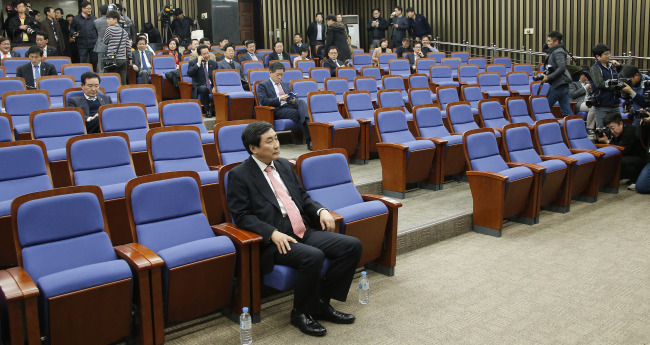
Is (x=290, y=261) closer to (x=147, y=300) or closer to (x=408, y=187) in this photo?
(x=147, y=300)

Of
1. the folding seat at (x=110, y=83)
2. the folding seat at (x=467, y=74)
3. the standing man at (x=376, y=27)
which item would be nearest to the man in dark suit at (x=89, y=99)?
the folding seat at (x=110, y=83)

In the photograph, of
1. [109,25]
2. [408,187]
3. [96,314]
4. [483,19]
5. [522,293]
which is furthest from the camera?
[483,19]

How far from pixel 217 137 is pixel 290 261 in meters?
1.48

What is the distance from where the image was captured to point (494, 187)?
3.88 m

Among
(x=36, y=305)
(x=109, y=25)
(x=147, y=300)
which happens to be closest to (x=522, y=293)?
(x=147, y=300)

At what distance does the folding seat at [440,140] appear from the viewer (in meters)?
4.73

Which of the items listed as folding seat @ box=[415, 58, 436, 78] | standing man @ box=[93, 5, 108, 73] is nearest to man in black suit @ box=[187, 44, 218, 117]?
standing man @ box=[93, 5, 108, 73]

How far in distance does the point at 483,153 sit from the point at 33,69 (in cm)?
466

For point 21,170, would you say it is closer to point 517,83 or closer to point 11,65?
point 11,65

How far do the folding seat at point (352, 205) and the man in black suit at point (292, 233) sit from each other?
23 centimetres

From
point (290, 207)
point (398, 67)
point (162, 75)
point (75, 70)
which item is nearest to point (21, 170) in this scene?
point (290, 207)

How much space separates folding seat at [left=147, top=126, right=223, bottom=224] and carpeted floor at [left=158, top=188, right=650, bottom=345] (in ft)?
2.67

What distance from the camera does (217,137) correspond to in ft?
12.3

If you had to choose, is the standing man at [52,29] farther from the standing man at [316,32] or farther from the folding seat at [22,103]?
the standing man at [316,32]
